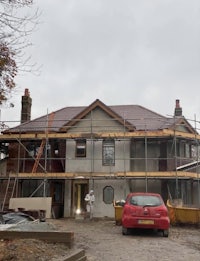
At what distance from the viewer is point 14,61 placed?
31.9 ft

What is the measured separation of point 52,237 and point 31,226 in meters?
2.09

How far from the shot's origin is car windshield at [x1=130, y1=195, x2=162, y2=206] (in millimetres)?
15125

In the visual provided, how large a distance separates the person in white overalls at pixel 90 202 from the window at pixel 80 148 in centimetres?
287

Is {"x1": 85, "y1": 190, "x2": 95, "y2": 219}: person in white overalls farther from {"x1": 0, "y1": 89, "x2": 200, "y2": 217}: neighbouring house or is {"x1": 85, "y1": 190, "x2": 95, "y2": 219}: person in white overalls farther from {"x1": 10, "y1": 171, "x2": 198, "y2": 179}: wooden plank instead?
{"x1": 10, "y1": 171, "x2": 198, "y2": 179}: wooden plank

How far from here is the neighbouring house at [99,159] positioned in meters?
25.0

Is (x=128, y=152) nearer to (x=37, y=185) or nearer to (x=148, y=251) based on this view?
(x=37, y=185)

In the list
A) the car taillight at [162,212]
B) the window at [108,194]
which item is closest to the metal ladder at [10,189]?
the window at [108,194]

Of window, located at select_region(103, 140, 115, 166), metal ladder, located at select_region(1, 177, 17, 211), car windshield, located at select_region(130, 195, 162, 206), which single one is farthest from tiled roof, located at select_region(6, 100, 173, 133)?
car windshield, located at select_region(130, 195, 162, 206)

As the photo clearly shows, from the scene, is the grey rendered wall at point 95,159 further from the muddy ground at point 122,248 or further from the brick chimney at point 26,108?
the muddy ground at point 122,248

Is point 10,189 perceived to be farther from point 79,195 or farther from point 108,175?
point 108,175

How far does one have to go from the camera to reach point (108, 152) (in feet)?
86.0

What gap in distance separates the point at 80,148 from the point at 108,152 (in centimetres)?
187

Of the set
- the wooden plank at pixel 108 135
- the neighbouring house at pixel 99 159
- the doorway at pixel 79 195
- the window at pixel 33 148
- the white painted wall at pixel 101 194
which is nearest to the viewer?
the wooden plank at pixel 108 135

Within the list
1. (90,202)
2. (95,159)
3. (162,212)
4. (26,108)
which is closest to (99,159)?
(95,159)
